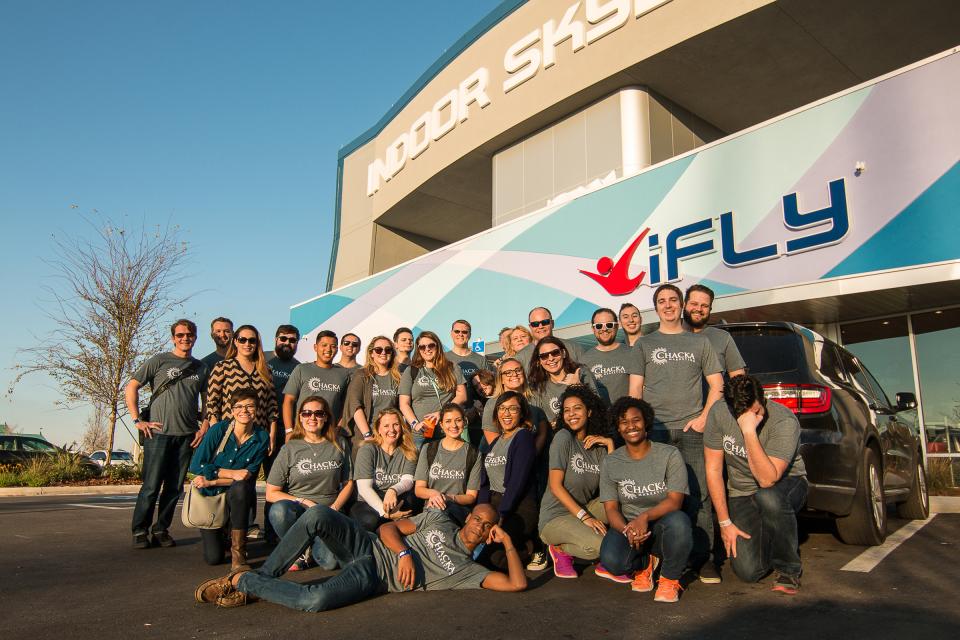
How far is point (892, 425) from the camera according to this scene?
5.92 meters

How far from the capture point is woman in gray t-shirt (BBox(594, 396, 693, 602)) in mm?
3838

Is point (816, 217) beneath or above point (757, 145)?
beneath

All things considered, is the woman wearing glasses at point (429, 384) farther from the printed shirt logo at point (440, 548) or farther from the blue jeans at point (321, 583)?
the blue jeans at point (321, 583)

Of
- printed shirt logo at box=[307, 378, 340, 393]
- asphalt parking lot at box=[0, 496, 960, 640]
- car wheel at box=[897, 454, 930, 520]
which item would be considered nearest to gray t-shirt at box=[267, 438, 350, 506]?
asphalt parking lot at box=[0, 496, 960, 640]

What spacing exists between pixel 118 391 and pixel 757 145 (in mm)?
15583

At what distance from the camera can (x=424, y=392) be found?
19.6 feet

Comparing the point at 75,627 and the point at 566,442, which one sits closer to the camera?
the point at 75,627

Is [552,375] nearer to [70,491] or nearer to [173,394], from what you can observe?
[173,394]

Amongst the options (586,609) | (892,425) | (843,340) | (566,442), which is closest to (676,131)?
(843,340)

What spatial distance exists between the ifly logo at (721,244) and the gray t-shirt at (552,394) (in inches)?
204

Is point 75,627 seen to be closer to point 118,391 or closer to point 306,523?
point 306,523

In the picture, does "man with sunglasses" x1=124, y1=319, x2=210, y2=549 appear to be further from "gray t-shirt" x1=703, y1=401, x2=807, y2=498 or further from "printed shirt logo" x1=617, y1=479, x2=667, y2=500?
"gray t-shirt" x1=703, y1=401, x2=807, y2=498

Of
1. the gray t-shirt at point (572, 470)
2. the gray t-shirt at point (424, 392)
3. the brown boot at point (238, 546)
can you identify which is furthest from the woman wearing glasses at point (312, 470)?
the gray t-shirt at point (572, 470)

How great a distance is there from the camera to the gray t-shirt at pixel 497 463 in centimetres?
480
